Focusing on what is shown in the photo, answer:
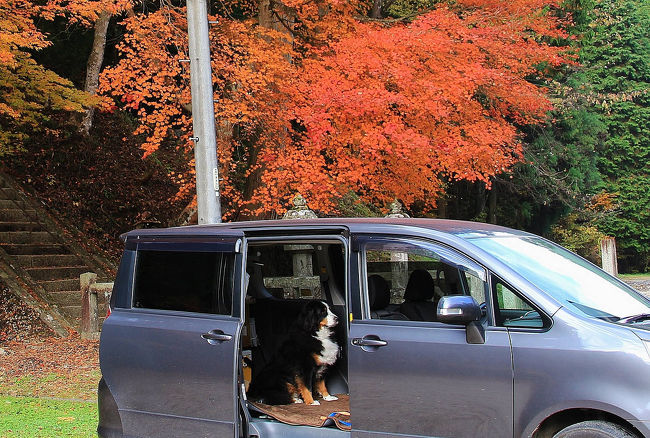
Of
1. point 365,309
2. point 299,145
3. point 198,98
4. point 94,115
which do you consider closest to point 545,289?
point 365,309

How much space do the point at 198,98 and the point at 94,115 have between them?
44.2 feet

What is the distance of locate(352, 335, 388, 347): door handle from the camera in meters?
4.34

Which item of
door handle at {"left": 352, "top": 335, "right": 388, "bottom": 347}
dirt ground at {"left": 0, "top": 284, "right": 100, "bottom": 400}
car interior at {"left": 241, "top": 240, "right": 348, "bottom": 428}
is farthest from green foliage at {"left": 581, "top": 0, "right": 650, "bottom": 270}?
door handle at {"left": 352, "top": 335, "right": 388, "bottom": 347}

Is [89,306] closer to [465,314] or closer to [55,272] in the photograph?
[55,272]

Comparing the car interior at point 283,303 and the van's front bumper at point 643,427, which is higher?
the car interior at point 283,303

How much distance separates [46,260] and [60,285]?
2.69 feet

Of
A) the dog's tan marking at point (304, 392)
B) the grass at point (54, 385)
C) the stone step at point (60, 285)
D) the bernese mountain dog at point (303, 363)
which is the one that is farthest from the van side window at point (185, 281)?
the stone step at point (60, 285)

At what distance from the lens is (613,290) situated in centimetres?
459

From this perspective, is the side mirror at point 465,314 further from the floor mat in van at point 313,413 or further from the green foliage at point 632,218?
the green foliage at point 632,218

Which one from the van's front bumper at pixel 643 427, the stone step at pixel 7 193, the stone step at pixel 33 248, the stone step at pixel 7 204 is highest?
the stone step at pixel 7 193

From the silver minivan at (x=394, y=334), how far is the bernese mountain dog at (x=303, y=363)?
144mm

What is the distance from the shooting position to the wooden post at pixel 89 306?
13555 millimetres

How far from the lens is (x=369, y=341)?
437cm

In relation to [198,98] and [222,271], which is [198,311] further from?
[198,98]
